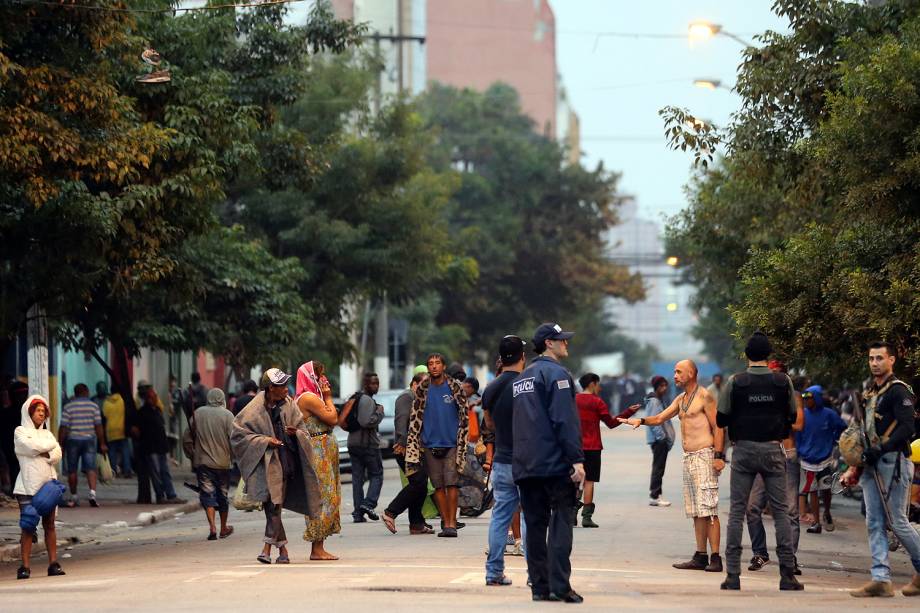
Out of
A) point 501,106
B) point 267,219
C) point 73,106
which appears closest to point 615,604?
point 73,106

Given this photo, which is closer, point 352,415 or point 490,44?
point 352,415

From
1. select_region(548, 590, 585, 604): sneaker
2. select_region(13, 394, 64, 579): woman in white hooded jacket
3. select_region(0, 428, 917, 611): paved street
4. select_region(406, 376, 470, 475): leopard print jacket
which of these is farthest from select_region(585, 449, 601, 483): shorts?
select_region(548, 590, 585, 604): sneaker

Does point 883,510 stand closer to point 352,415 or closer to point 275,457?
point 275,457

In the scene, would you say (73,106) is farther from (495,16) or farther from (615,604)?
(495,16)

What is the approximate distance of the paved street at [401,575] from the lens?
11078 mm

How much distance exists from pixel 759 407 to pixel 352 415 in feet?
26.9

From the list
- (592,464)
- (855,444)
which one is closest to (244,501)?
(855,444)

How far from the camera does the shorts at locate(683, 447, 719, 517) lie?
13227 millimetres

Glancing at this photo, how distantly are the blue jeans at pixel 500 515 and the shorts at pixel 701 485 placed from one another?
6.21ft

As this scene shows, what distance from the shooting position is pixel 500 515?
11859 mm

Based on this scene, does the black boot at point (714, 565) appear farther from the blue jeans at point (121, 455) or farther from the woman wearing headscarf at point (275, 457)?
the blue jeans at point (121, 455)

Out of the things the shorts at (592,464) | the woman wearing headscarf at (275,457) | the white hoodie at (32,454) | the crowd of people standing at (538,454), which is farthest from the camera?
the shorts at (592,464)

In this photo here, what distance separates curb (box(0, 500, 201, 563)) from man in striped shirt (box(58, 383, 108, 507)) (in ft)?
4.73

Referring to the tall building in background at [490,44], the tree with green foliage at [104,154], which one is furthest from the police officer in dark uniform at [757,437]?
the tall building in background at [490,44]
